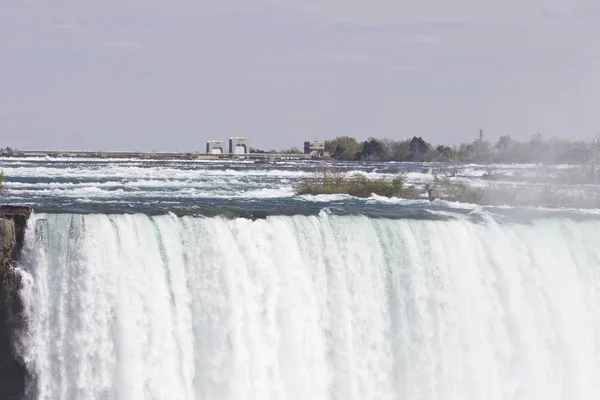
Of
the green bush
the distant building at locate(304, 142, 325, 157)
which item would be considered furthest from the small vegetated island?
the distant building at locate(304, 142, 325, 157)

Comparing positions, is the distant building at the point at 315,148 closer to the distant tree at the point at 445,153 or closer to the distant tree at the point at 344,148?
the distant tree at the point at 344,148

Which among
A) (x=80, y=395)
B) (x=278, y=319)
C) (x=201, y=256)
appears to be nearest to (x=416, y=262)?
(x=278, y=319)

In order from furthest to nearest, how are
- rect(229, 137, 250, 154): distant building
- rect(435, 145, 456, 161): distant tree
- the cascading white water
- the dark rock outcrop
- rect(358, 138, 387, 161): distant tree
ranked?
rect(229, 137, 250, 154): distant building, rect(358, 138, 387, 161): distant tree, rect(435, 145, 456, 161): distant tree, the cascading white water, the dark rock outcrop

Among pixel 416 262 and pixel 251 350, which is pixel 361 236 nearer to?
pixel 416 262

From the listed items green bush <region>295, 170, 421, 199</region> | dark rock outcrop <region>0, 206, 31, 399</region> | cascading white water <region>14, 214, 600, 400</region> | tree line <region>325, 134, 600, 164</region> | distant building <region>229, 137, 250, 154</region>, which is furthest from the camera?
distant building <region>229, 137, 250, 154</region>

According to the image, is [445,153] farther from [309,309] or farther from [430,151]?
[309,309]

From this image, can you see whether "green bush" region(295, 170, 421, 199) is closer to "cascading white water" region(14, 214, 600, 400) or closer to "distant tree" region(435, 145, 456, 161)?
"cascading white water" region(14, 214, 600, 400)
